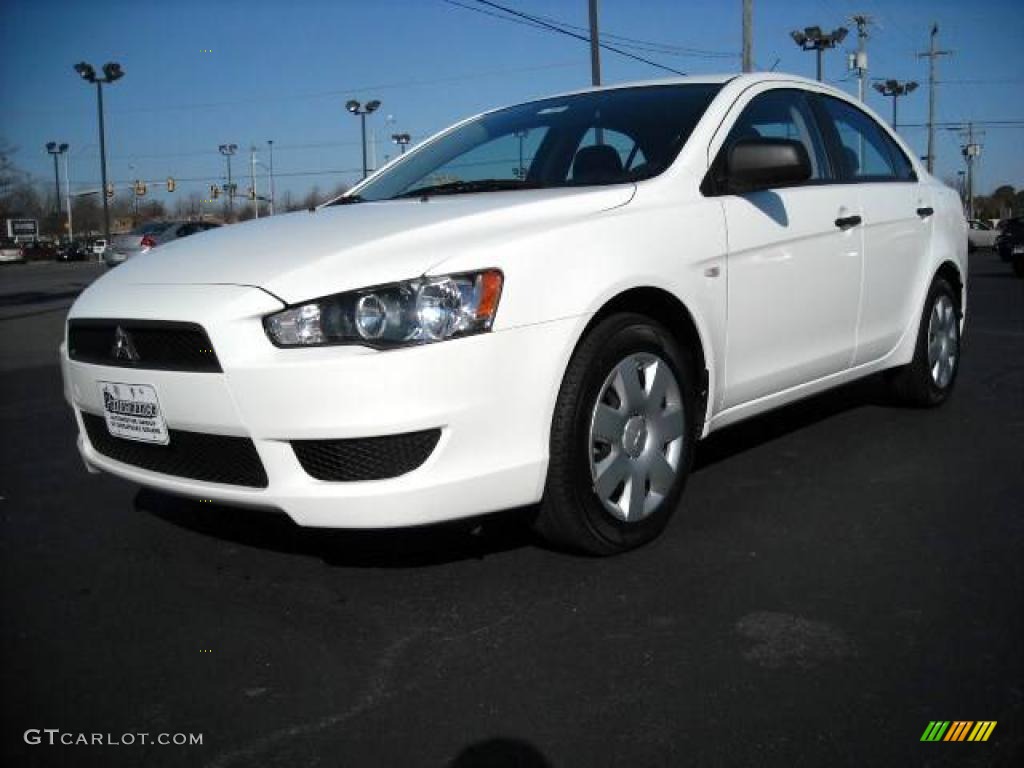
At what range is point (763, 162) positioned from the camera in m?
3.51

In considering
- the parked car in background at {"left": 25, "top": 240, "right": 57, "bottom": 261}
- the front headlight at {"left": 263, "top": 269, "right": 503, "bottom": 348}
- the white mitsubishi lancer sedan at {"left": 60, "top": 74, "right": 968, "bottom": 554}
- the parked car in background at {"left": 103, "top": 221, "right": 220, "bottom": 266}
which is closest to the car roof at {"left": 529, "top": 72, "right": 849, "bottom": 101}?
the white mitsubishi lancer sedan at {"left": 60, "top": 74, "right": 968, "bottom": 554}

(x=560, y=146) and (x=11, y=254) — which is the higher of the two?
(x=560, y=146)

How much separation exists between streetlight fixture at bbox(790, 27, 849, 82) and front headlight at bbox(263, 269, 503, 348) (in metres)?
41.6

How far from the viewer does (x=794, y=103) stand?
4.33 metres

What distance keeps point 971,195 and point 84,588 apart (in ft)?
288

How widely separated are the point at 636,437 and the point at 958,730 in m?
1.37

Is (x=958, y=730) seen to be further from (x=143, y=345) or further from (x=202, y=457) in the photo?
(x=143, y=345)

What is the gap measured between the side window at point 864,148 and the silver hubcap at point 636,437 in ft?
5.98

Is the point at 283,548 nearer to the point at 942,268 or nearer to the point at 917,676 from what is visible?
the point at 917,676

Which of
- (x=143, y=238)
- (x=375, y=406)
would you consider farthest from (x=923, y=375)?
(x=143, y=238)

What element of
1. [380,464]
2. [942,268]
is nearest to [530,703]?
[380,464]

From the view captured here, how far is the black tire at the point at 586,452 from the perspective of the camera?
→ 292 cm

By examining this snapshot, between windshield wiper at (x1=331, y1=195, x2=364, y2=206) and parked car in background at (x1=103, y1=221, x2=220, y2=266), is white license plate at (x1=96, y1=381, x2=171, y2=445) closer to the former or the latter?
windshield wiper at (x1=331, y1=195, x2=364, y2=206)

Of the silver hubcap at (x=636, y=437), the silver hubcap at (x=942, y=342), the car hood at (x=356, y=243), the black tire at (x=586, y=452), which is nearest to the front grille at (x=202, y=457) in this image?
the car hood at (x=356, y=243)
